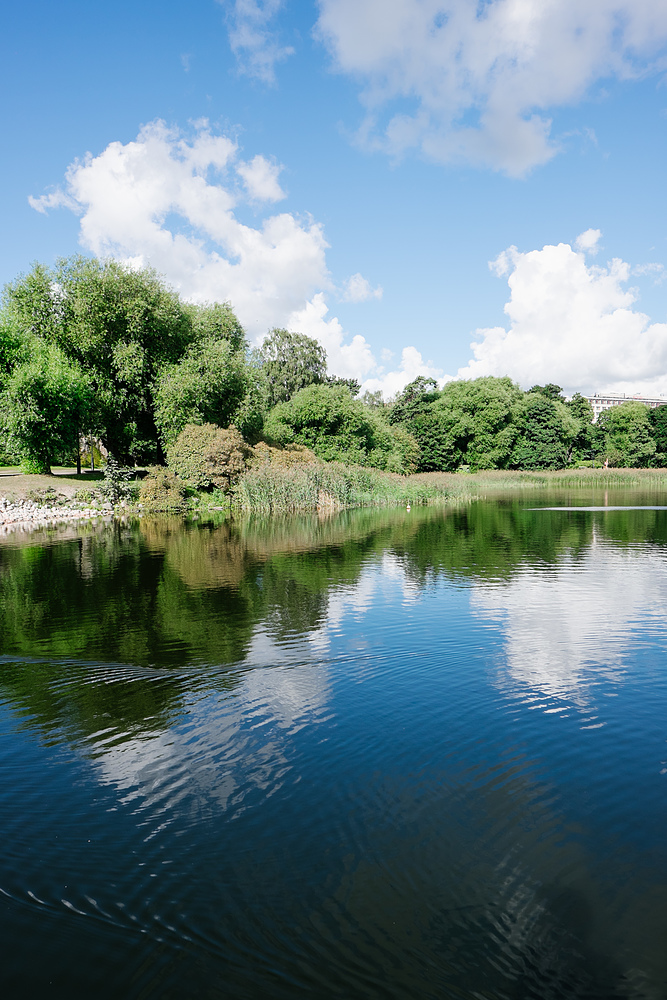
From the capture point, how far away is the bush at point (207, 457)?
124 ft

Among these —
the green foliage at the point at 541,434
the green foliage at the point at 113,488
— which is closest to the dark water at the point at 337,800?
the green foliage at the point at 113,488

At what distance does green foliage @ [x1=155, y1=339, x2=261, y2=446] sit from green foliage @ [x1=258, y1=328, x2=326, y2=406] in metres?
24.0

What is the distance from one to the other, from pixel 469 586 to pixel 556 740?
293 inches

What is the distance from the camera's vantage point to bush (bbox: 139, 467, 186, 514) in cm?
3669

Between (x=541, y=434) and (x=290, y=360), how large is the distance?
109 feet

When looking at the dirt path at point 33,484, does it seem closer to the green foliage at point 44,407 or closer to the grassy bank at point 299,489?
the grassy bank at point 299,489

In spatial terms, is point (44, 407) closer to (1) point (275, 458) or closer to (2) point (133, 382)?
(2) point (133, 382)

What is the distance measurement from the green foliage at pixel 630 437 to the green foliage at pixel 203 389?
197 feet

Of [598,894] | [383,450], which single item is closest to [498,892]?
[598,894]

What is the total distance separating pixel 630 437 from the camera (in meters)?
84.6

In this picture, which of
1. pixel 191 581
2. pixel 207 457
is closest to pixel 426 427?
pixel 207 457

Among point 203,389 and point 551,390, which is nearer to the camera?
point 203,389

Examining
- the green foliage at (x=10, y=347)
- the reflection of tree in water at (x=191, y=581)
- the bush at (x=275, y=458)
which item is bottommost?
the reflection of tree in water at (x=191, y=581)

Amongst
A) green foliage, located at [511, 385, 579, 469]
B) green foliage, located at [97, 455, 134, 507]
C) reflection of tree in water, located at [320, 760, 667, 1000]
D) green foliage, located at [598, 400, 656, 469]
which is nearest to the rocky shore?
green foliage, located at [97, 455, 134, 507]
